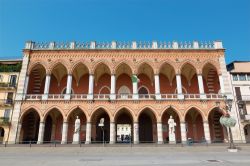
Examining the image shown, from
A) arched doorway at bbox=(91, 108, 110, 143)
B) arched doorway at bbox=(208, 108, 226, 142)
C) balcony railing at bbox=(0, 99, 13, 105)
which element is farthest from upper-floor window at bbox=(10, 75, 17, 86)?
arched doorway at bbox=(208, 108, 226, 142)

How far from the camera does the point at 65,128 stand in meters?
21.2

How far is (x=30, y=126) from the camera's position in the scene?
2395 centimetres

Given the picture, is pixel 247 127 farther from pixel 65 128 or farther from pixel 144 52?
pixel 65 128

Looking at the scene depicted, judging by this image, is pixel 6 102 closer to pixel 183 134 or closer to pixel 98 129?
pixel 98 129

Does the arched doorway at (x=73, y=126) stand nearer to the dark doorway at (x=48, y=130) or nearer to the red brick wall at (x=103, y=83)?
the dark doorway at (x=48, y=130)

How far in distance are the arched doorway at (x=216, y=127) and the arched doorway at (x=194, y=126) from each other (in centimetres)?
121

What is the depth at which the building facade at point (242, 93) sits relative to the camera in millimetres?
22388

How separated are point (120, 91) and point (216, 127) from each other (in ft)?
41.7

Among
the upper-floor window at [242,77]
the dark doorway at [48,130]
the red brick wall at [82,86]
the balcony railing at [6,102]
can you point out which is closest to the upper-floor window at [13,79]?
the balcony railing at [6,102]

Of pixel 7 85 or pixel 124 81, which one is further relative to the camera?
pixel 124 81

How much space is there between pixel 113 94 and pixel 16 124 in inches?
429

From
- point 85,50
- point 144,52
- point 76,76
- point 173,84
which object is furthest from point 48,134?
point 173,84

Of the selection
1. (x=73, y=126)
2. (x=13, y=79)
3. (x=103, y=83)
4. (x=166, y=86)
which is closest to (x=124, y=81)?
(x=103, y=83)
